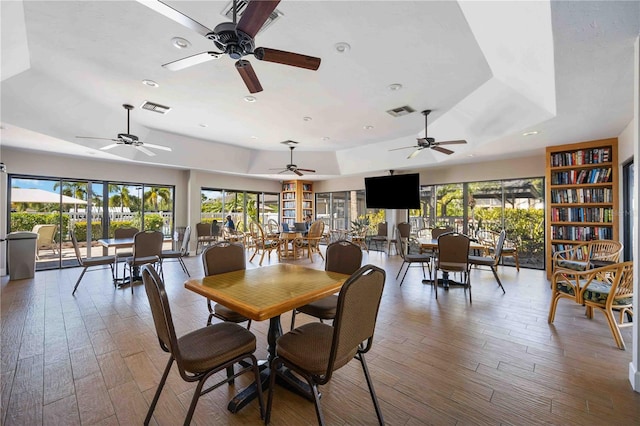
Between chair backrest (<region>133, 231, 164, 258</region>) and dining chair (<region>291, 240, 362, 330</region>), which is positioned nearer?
dining chair (<region>291, 240, 362, 330</region>)

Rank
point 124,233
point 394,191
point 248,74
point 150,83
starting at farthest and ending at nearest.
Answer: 1. point 394,191
2. point 124,233
3. point 150,83
4. point 248,74

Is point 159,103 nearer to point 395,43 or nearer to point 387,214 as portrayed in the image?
point 395,43

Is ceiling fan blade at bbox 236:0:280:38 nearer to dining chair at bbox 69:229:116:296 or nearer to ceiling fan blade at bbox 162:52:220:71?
ceiling fan blade at bbox 162:52:220:71

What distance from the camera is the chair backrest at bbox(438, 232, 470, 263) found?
3.97m

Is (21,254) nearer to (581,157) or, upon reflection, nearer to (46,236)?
(46,236)

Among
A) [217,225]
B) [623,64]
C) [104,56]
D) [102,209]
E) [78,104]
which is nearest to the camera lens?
[623,64]

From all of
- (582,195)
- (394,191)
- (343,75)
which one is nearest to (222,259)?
(343,75)

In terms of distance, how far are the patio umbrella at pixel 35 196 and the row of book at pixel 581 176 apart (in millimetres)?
10629

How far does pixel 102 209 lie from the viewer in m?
6.96

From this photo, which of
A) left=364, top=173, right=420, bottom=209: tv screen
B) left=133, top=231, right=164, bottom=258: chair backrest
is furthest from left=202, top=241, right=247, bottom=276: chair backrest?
left=364, top=173, right=420, bottom=209: tv screen

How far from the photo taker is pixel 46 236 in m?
Answer: 6.27

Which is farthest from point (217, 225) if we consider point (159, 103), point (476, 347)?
point (476, 347)

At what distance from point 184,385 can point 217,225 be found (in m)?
6.96

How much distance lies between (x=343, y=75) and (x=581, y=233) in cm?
525
